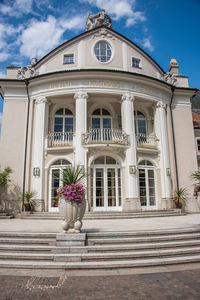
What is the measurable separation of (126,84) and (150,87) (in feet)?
6.60

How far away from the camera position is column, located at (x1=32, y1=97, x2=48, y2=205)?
1339cm

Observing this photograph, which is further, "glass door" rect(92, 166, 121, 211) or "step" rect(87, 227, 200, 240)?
"glass door" rect(92, 166, 121, 211)

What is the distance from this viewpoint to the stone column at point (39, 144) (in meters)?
13.3

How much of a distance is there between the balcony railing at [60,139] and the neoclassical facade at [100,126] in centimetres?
7

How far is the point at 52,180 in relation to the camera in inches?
548

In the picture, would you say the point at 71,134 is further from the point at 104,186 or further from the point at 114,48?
the point at 114,48

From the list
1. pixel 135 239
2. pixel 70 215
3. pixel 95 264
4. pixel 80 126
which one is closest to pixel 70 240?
pixel 70 215

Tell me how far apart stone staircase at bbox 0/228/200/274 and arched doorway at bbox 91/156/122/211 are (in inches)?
284

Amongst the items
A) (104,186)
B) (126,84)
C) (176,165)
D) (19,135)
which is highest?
(126,84)

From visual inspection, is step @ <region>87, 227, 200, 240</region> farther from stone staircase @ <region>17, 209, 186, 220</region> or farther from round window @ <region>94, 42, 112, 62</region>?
round window @ <region>94, 42, 112, 62</region>

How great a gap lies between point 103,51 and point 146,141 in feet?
24.7

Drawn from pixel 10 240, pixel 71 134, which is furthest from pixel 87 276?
pixel 71 134

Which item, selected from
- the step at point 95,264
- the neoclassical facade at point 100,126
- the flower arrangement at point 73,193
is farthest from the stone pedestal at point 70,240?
the neoclassical facade at point 100,126

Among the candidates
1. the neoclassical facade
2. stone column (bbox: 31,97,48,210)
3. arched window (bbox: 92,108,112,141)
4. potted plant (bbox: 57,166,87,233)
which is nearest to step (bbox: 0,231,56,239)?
potted plant (bbox: 57,166,87,233)
